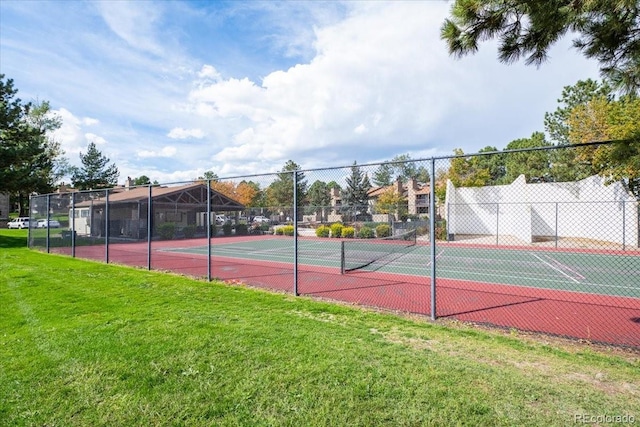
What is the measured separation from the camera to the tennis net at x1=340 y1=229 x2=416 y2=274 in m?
12.4

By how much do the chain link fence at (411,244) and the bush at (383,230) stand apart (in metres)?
0.08

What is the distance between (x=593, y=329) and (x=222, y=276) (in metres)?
8.31

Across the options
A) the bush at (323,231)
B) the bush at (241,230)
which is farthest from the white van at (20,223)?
the bush at (323,231)

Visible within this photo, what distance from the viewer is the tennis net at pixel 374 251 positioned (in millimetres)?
12383

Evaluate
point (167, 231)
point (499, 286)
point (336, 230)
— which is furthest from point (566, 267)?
point (167, 231)

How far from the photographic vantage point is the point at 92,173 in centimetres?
5684

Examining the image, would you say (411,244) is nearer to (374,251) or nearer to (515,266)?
(374,251)

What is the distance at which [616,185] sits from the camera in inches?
693

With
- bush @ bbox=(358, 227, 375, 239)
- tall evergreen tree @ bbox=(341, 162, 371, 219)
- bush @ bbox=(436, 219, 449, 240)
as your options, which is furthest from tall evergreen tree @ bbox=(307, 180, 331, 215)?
bush @ bbox=(436, 219, 449, 240)

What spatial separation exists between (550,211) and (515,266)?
11890 mm

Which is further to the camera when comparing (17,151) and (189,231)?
(189,231)

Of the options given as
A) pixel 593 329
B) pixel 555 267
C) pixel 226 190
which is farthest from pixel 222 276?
pixel 226 190

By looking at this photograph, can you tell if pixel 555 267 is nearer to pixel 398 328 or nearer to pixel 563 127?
pixel 398 328

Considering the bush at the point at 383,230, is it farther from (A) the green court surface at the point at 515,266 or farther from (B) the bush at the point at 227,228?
(B) the bush at the point at 227,228
